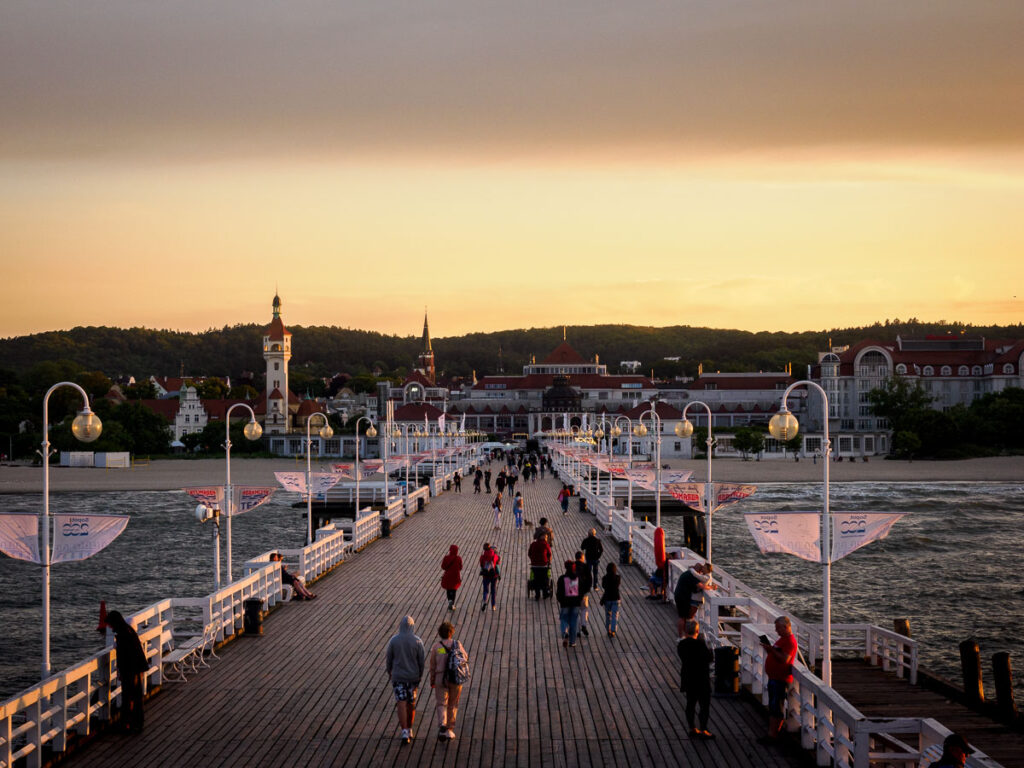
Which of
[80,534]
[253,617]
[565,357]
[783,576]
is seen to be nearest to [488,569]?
[253,617]

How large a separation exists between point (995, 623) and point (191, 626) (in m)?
19.1

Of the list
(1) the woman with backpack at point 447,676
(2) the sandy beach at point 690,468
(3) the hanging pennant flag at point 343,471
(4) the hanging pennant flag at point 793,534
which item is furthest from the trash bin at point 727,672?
(2) the sandy beach at point 690,468

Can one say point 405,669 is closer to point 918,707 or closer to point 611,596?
point 611,596

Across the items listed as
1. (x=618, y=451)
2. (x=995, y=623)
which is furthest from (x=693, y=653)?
(x=618, y=451)

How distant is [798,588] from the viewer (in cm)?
2952

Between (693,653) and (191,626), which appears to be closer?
(693,653)

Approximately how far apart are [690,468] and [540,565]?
6801 cm

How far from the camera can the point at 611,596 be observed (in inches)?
603

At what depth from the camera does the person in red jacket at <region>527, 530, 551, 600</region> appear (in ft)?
59.9

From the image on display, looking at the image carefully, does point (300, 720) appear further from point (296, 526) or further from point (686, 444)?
point (686, 444)

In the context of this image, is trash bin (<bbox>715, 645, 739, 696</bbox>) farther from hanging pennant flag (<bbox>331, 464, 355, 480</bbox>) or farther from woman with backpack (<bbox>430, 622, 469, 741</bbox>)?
hanging pennant flag (<bbox>331, 464, 355, 480</bbox>)

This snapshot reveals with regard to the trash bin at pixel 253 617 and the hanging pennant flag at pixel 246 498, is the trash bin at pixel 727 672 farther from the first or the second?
the hanging pennant flag at pixel 246 498

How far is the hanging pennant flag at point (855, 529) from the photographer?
10719mm

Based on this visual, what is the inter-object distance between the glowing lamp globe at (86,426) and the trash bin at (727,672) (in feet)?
24.8
